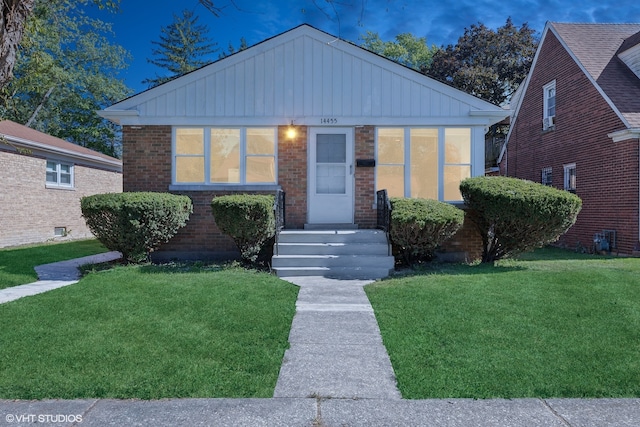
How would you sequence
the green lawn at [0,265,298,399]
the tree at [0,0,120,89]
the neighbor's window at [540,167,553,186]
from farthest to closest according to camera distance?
the neighbor's window at [540,167,553,186], the green lawn at [0,265,298,399], the tree at [0,0,120,89]

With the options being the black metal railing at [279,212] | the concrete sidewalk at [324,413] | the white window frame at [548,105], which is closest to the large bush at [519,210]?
the black metal railing at [279,212]

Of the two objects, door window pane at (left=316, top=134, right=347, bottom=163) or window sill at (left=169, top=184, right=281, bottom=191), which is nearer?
window sill at (left=169, top=184, right=281, bottom=191)

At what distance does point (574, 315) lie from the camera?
4.57m

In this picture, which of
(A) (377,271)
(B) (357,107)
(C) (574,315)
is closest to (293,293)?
(A) (377,271)

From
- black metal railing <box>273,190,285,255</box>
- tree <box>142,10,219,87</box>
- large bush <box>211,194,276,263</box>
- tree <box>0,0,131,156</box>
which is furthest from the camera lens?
tree <box>142,10,219,87</box>

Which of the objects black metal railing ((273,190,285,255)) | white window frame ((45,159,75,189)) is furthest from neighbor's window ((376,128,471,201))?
white window frame ((45,159,75,189))

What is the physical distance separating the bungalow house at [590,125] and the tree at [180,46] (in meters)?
27.2

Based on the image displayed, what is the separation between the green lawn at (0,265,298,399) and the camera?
9.97 ft

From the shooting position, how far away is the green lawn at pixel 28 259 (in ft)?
23.2

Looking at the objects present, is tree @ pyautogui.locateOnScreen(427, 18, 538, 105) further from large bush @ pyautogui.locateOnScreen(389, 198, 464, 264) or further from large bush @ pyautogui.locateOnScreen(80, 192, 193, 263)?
large bush @ pyautogui.locateOnScreen(80, 192, 193, 263)

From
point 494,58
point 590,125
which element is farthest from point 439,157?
point 494,58

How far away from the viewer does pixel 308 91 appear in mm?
8977

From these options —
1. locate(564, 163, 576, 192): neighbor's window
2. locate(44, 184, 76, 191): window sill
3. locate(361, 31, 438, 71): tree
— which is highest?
locate(361, 31, 438, 71): tree

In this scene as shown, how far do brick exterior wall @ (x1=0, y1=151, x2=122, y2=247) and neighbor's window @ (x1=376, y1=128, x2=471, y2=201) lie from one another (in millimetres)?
11615
